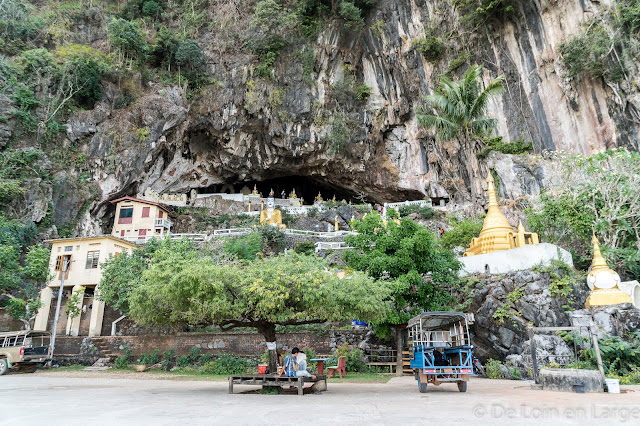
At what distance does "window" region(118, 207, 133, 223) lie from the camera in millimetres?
29812

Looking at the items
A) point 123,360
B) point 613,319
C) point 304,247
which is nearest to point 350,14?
point 304,247

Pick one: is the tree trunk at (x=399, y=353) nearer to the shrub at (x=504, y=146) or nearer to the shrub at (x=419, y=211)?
the shrub at (x=419, y=211)

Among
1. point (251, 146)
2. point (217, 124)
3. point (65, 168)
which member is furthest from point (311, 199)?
point (65, 168)

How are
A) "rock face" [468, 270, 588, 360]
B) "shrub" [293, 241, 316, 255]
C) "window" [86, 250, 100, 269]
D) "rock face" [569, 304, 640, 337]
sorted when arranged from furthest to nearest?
"shrub" [293, 241, 316, 255]
"window" [86, 250, 100, 269]
"rock face" [468, 270, 588, 360]
"rock face" [569, 304, 640, 337]

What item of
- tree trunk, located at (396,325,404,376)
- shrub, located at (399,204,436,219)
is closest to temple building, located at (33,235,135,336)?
tree trunk, located at (396,325,404,376)

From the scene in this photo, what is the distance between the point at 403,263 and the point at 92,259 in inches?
730

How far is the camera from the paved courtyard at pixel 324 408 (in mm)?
5285

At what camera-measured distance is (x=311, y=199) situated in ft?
148

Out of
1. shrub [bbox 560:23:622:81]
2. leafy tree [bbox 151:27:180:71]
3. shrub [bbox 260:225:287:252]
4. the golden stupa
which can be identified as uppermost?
leafy tree [bbox 151:27:180:71]

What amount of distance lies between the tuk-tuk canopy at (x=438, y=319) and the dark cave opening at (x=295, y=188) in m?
28.5

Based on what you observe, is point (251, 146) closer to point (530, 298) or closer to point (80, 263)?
point (80, 263)

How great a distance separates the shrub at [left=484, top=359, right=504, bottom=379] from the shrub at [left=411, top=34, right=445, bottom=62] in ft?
80.7

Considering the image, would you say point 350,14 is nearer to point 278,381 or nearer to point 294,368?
point 294,368

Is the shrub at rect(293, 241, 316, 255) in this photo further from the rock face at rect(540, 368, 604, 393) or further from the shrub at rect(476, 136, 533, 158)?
the rock face at rect(540, 368, 604, 393)
